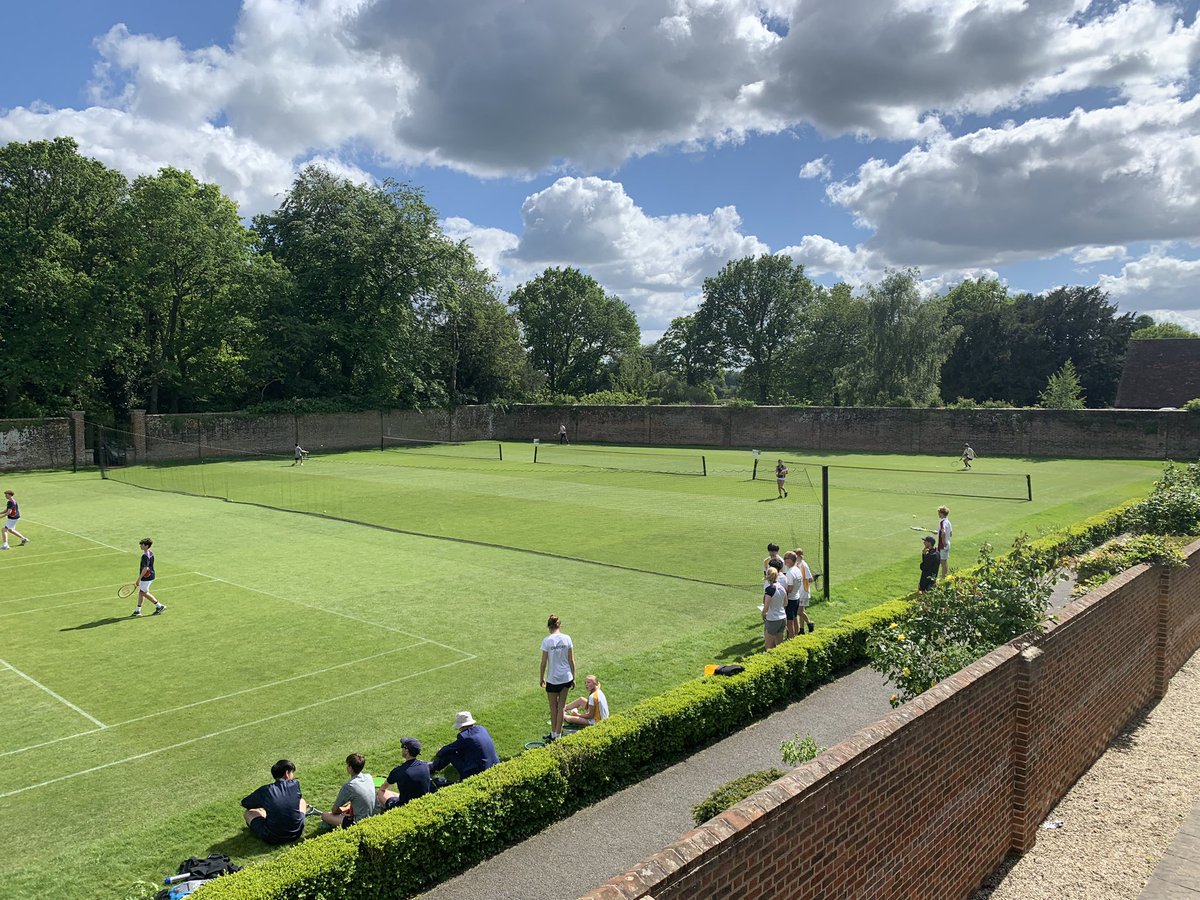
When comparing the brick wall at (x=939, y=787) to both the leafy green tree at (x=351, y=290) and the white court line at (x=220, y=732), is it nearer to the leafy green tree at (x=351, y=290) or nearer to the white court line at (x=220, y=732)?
the white court line at (x=220, y=732)

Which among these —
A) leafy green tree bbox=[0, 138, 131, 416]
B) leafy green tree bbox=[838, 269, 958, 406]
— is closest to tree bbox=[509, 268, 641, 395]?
leafy green tree bbox=[838, 269, 958, 406]

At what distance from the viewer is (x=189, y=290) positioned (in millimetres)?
56438

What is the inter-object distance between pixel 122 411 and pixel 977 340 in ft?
240

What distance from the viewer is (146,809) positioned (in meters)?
9.56

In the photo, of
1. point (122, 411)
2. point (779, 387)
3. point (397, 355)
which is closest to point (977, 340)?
point (779, 387)

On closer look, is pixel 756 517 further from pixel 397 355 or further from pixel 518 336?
pixel 518 336

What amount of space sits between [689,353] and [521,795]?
9279cm

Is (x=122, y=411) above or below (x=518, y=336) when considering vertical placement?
below

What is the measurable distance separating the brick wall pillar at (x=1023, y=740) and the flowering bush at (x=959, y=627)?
495mm

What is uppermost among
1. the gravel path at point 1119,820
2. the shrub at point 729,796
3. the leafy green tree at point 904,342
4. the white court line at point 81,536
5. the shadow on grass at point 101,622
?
the leafy green tree at point 904,342

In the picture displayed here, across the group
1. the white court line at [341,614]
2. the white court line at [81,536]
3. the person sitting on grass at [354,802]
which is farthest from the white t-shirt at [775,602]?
the white court line at [81,536]

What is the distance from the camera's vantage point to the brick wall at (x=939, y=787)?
5238 millimetres

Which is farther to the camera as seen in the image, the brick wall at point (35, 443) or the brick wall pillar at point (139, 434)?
the brick wall pillar at point (139, 434)

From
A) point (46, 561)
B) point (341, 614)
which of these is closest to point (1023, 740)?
point (341, 614)
